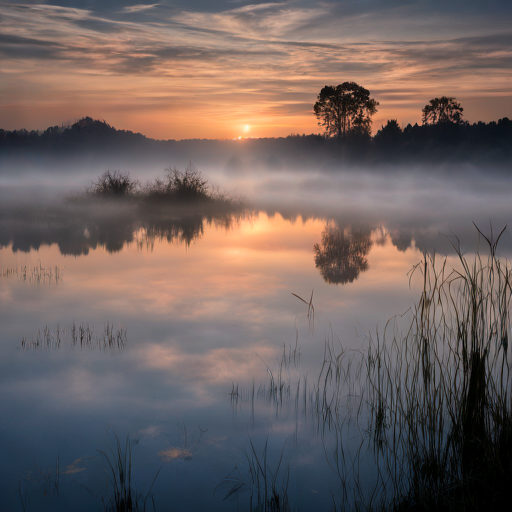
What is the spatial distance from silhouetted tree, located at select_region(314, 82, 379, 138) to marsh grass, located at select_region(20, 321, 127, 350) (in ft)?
127

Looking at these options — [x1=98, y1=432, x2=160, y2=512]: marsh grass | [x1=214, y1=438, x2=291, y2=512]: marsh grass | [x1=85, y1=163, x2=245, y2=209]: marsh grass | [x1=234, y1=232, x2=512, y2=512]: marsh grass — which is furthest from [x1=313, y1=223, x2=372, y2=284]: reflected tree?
[x1=85, y1=163, x2=245, y2=209]: marsh grass

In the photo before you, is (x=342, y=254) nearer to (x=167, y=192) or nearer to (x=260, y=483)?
(x=260, y=483)

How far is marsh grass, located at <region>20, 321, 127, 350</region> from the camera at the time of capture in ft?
21.6

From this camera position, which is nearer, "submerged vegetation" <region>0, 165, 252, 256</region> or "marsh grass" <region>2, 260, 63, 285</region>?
"marsh grass" <region>2, 260, 63, 285</region>

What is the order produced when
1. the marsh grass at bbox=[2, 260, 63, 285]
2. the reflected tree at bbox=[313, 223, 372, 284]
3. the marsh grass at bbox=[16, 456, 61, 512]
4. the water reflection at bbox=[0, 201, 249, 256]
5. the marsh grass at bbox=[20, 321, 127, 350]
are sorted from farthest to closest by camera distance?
the water reflection at bbox=[0, 201, 249, 256]
the reflected tree at bbox=[313, 223, 372, 284]
the marsh grass at bbox=[2, 260, 63, 285]
the marsh grass at bbox=[20, 321, 127, 350]
the marsh grass at bbox=[16, 456, 61, 512]

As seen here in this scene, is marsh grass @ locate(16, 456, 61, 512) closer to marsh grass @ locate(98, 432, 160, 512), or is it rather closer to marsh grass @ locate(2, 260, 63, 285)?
marsh grass @ locate(98, 432, 160, 512)

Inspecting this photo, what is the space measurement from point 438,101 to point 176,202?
3413cm

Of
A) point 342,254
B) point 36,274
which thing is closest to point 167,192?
point 342,254

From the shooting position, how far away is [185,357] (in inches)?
249

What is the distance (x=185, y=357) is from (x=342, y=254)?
9016 millimetres

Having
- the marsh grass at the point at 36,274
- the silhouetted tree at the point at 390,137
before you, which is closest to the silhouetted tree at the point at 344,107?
the silhouetted tree at the point at 390,137

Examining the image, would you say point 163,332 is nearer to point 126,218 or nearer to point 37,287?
point 37,287

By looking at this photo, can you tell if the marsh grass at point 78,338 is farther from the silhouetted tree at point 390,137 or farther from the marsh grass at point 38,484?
the silhouetted tree at point 390,137

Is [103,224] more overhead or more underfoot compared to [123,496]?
more overhead
